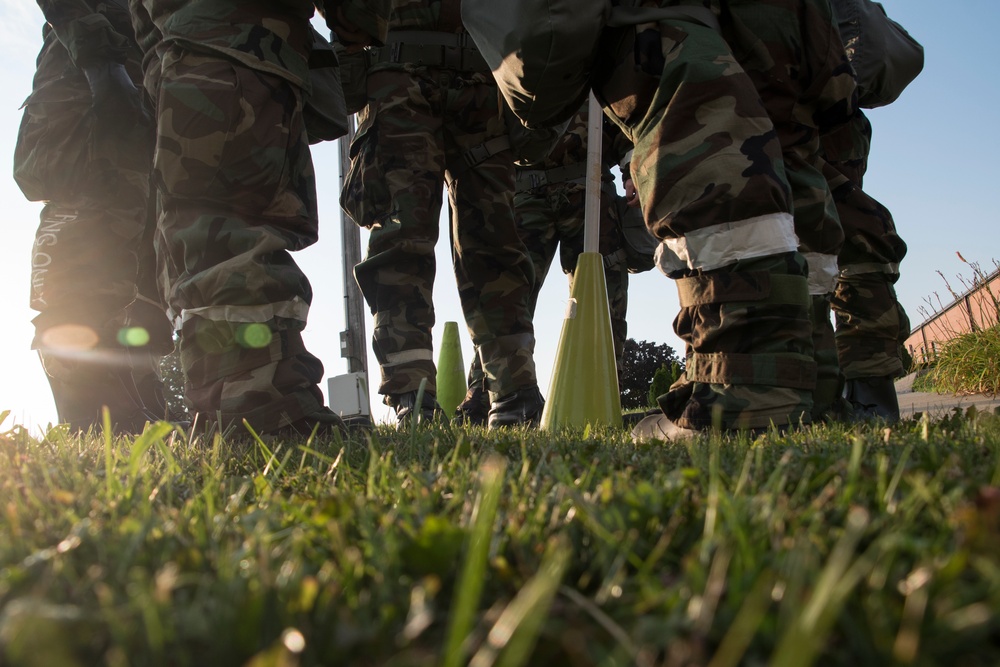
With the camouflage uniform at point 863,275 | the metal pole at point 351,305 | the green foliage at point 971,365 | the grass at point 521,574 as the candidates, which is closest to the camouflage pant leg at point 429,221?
the camouflage uniform at point 863,275

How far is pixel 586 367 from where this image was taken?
3.17 m

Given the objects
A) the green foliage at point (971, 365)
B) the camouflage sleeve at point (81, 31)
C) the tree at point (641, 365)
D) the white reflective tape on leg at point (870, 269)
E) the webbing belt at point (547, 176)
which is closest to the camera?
the camouflage sleeve at point (81, 31)

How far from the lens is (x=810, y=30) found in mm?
2336

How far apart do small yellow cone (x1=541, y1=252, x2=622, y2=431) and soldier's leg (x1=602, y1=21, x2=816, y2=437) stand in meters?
1.07

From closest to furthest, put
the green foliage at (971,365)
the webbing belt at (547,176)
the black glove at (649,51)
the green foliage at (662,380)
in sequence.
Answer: the black glove at (649,51), the webbing belt at (547,176), the green foliage at (971,365), the green foliage at (662,380)

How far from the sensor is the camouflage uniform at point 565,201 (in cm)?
554

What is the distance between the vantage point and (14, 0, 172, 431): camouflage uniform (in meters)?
3.02

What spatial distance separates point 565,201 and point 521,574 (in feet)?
17.2

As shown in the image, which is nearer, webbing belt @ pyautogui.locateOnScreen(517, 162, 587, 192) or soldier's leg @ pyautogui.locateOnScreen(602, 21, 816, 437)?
soldier's leg @ pyautogui.locateOnScreen(602, 21, 816, 437)

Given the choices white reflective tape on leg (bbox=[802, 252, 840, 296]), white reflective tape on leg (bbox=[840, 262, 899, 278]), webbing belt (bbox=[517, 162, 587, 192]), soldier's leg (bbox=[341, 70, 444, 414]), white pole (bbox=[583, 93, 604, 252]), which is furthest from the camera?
webbing belt (bbox=[517, 162, 587, 192])

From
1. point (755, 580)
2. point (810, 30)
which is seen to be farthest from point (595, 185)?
point (755, 580)

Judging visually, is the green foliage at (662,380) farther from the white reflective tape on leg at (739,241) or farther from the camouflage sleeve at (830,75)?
the white reflective tape on leg at (739,241)

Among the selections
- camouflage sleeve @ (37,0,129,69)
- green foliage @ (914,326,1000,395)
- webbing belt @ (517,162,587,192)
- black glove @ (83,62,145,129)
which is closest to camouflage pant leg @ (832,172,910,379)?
webbing belt @ (517,162,587,192)

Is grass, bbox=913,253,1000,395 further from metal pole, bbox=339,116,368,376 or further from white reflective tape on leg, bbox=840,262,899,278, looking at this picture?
metal pole, bbox=339,116,368,376
